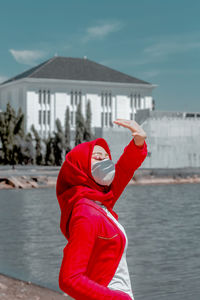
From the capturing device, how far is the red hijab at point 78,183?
8.62 ft

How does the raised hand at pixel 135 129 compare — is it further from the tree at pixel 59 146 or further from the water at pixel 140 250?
the tree at pixel 59 146

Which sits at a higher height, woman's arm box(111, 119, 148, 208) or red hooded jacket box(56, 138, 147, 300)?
woman's arm box(111, 119, 148, 208)

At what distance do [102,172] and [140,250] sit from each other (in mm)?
7819

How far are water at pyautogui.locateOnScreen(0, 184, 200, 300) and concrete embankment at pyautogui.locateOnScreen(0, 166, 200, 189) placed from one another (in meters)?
15.9

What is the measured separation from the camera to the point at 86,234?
2410 millimetres

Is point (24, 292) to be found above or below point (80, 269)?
below

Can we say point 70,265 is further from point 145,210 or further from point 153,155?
point 153,155

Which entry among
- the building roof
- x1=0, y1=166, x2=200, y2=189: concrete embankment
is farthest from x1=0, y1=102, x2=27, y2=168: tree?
the building roof

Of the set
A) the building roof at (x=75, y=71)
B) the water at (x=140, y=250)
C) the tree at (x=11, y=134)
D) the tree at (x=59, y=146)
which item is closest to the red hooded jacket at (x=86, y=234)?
the water at (x=140, y=250)

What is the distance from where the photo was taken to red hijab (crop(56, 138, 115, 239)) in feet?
8.62

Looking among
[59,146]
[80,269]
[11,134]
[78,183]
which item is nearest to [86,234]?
[80,269]

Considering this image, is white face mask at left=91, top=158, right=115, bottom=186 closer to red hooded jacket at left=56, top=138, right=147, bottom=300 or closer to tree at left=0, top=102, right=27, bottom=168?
red hooded jacket at left=56, top=138, right=147, bottom=300

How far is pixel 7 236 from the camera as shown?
40.6ft

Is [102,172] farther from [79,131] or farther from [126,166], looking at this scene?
[79,131]
